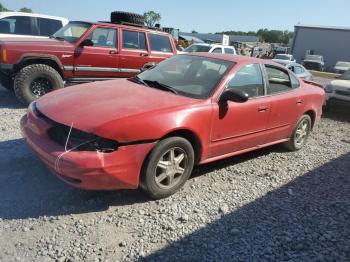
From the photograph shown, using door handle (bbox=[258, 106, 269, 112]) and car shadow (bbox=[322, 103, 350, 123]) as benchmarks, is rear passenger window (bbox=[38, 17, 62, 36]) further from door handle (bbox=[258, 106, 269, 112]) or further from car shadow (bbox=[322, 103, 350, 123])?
car shadow (bbox=[322, 103, 350, 123])

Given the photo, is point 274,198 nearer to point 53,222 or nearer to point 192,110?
point 192,110

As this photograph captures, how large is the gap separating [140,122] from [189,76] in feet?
4.71

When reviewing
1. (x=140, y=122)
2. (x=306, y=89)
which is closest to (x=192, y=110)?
(x=140, y=122)

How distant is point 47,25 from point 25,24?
0.60 m

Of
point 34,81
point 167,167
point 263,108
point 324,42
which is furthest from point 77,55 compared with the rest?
point 324,42

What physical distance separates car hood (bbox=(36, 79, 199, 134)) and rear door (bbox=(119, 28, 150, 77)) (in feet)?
12.5

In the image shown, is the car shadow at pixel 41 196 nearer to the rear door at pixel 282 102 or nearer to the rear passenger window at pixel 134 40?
the rear door at pixel 282 102

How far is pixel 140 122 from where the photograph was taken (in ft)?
11.5

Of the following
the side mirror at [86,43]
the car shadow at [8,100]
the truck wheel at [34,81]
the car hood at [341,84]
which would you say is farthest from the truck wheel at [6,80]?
the car hood at [341,84]

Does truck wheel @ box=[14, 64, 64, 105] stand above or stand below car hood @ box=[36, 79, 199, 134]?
below

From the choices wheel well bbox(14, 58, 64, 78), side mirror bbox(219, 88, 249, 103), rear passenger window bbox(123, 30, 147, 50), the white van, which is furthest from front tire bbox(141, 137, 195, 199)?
the white van

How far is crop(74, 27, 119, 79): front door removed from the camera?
300 inches

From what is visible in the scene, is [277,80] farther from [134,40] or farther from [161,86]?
[134,40]

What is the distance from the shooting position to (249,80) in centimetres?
484
